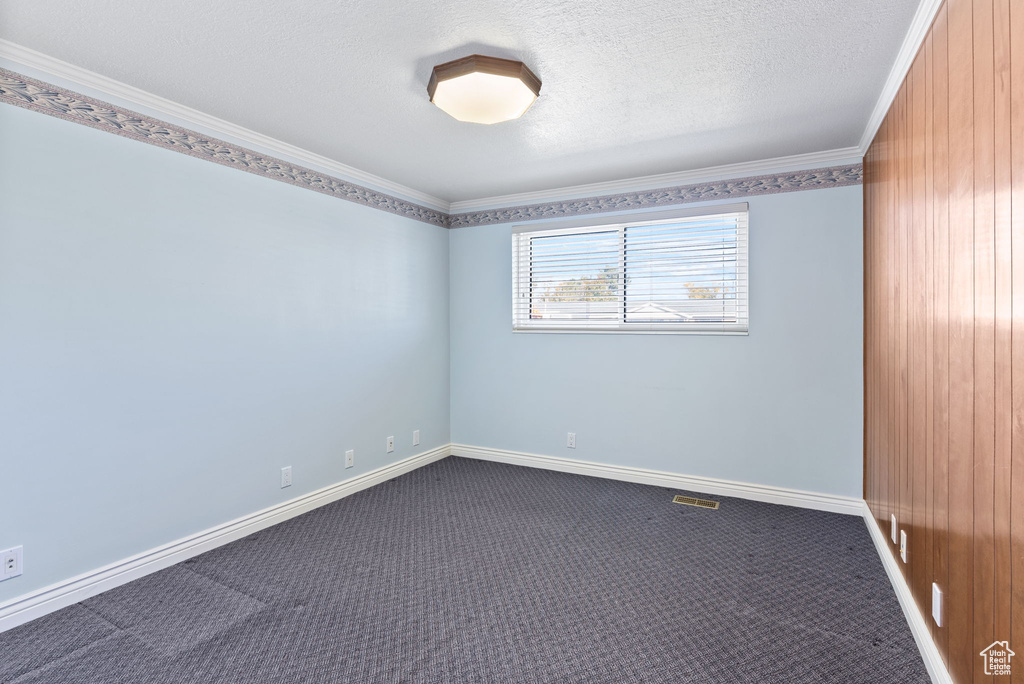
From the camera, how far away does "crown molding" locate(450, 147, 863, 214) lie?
3324mm

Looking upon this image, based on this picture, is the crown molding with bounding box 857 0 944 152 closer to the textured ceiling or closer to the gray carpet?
the textured ceiling

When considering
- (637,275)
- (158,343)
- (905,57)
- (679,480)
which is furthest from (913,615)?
(158,343)

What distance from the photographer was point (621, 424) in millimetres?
4051

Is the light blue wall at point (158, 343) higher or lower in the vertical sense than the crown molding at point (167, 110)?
lower

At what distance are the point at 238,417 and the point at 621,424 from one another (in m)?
2.78

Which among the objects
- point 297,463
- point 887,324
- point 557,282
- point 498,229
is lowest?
point 297,463

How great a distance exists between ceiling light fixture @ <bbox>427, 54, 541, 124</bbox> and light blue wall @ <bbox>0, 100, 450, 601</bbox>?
1497 millimetres

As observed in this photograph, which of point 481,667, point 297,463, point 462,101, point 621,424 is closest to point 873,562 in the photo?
point 621,424

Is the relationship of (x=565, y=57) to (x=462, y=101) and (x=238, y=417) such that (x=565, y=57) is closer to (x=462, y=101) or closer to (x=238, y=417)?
(x=462, y=101)

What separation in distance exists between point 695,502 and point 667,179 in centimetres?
243

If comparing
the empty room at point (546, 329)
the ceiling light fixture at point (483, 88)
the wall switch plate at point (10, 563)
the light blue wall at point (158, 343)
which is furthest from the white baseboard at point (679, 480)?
the wall switch plate at point (10, 563)

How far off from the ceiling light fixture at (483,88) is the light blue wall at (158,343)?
1.50 m

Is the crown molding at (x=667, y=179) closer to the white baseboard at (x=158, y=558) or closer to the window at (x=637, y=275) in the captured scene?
the window at (x=637, y=275)

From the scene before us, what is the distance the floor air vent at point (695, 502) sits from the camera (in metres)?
3.46
